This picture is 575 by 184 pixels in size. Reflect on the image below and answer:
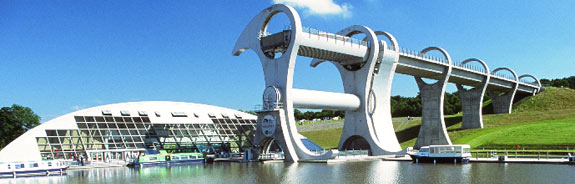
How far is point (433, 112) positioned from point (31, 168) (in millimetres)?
54586

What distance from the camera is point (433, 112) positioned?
76.3 m

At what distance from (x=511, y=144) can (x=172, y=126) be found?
3821cm

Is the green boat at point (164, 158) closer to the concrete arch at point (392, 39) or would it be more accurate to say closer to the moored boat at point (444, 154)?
the moored boat at point (444, 154)

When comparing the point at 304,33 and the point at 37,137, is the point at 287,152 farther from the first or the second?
Result: the point at 37,137

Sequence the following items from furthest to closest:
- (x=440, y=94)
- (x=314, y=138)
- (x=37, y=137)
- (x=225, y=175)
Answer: (x=314, y=138) → (x=440, y=94) → (x=37, y=137) → (x=225, y=175)

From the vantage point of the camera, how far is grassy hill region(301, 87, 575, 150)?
59094 millimetres

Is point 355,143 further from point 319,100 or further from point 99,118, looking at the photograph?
point 99,118

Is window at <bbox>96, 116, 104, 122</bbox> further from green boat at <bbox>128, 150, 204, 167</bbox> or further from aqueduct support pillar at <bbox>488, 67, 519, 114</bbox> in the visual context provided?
aqueduct support pillar at <bbox>488, 67, 519, 114</bbox>

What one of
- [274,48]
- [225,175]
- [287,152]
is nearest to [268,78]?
[274,48]

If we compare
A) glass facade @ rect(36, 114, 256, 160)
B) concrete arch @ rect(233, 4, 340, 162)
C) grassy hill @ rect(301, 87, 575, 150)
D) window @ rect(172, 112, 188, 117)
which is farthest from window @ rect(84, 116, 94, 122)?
grassy hill @ rect(301, 87, 575, 150)

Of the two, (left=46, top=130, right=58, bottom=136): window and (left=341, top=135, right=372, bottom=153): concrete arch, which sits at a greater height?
(left=46, top=130, right=58, bottom=136): window

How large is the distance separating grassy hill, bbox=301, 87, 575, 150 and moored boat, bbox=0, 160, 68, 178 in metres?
43.3

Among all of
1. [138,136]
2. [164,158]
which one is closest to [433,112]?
[164,158]

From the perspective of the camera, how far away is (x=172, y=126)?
5788 cm
